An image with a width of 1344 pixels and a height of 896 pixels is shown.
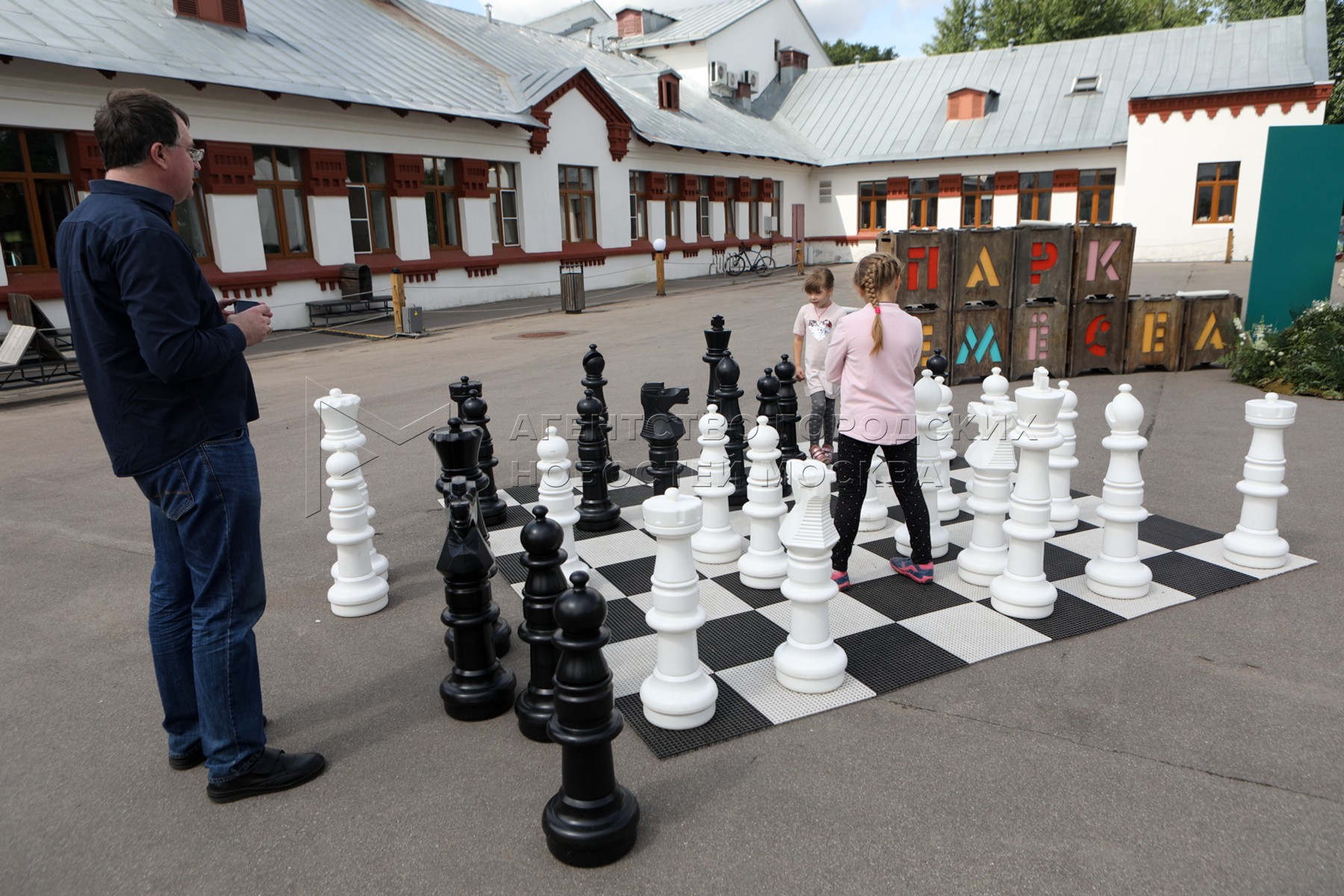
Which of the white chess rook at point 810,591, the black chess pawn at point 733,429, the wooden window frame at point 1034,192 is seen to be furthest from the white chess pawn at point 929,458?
the wooden window frame at point 1034,192

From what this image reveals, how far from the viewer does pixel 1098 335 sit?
868cm

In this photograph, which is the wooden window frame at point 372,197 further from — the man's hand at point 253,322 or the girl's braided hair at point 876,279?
the man's hand at point 253,322

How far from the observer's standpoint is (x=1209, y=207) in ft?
77.3

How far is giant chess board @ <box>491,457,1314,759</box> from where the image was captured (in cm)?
299

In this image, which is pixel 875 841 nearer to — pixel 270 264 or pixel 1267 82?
pixel 270 264

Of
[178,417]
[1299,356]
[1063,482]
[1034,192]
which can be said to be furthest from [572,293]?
[1034,192]

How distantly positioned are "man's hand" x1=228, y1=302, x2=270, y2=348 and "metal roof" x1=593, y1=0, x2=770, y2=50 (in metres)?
29.2

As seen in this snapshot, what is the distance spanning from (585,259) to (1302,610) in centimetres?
1895

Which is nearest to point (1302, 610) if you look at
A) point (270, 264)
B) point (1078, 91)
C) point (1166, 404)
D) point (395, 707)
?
point (395, 707)

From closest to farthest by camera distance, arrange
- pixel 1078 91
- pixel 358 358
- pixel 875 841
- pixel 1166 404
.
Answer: pixel 875 841 → pixel 1166 404 → pixel 358 358 → pixel 1078 91

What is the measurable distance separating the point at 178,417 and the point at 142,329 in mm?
281

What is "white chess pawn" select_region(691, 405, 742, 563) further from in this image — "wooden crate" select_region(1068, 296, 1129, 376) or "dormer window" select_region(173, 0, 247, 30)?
"dormer window" select_region(173, 0, 247, 30)

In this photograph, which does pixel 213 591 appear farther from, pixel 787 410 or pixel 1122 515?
pixel 1122 515

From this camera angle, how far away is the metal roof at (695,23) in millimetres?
29078
